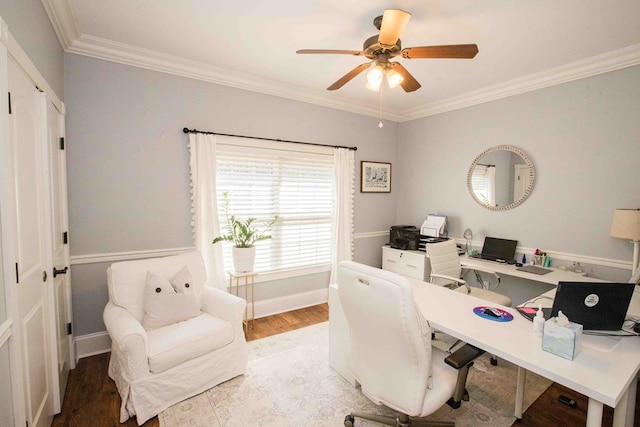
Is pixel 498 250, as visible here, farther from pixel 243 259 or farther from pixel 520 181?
pixel 243 259

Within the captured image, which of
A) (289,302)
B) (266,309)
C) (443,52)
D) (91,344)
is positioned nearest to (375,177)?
(289,302)

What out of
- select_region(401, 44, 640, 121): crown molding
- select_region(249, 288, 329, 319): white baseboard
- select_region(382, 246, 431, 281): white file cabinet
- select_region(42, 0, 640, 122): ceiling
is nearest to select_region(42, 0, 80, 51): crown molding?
select_region(42, 0, 640, 122): ceiling

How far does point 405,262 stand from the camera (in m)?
3.99

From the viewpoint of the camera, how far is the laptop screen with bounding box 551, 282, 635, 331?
57.5 inches

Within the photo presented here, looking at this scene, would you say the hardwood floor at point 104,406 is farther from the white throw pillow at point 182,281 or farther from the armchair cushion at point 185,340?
the white throw pillow at point 182,281

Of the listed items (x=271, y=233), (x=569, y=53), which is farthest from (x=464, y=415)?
(x=569, y=53)

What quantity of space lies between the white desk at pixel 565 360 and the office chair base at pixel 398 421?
54 centimetres

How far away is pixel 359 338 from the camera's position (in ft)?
5.33

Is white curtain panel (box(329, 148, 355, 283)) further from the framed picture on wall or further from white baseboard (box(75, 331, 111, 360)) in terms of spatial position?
white baseboard (box(75, 331, 111, 360))

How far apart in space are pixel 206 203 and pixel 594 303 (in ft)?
9.83

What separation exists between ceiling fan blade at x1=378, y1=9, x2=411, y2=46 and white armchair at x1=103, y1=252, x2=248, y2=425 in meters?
2.11

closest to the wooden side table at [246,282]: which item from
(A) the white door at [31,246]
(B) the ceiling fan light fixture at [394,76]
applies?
(A) the white door at [31,246]

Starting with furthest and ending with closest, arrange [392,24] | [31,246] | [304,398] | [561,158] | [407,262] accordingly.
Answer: [407,262]
[561,158]
[304,398]
[392,24]
[31,246]

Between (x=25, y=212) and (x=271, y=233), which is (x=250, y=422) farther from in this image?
(x=271, y=233)
